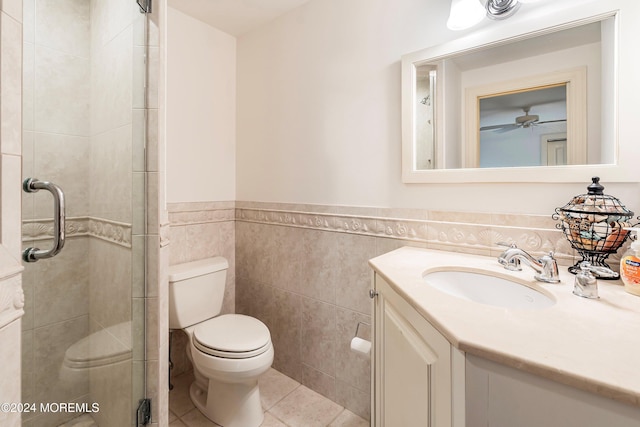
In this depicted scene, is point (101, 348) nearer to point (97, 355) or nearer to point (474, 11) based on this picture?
point (97, 355)

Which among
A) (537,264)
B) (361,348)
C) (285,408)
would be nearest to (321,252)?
(361,348)

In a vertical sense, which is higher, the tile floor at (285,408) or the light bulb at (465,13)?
the light bulb at (465,13)

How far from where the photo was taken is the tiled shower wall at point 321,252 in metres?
1.26

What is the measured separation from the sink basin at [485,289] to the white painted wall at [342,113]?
Result: 0.34 metres

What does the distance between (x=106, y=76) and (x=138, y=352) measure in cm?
114

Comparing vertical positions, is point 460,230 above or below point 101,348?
above

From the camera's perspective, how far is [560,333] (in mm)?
560

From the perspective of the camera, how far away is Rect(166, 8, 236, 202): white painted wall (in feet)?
6.14

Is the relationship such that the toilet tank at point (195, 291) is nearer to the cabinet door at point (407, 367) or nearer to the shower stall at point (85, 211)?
the shower stall at point (85, 211)

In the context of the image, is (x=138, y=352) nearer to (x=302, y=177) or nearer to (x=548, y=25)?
(x=302, y=177)

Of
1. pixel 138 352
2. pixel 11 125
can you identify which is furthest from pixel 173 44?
pixel 138 352

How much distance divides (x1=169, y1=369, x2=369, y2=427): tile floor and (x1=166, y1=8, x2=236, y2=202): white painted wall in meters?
1.22

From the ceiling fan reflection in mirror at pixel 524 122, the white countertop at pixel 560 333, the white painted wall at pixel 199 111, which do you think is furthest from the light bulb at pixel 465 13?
the white painted wall at pixel 199 111

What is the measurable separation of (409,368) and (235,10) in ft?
7.21
